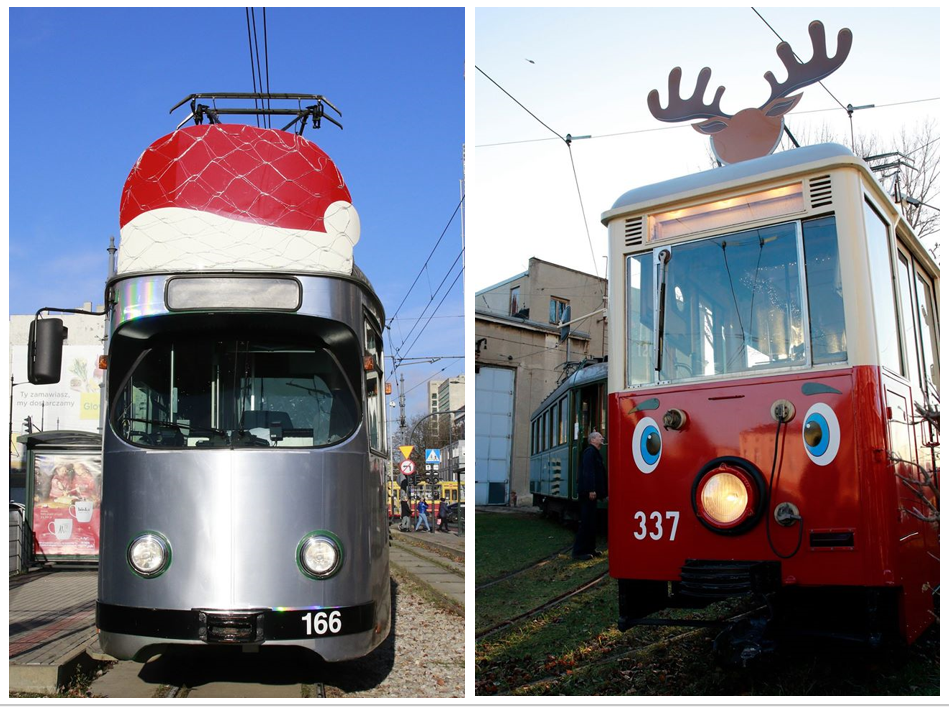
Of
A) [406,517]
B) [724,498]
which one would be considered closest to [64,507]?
[724,498]

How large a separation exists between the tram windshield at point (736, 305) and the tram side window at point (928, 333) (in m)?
1.42

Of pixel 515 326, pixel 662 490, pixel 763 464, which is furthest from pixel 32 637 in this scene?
pixel 515 326

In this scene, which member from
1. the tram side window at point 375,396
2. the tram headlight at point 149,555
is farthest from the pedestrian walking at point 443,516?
the tram headlight at point 149,555

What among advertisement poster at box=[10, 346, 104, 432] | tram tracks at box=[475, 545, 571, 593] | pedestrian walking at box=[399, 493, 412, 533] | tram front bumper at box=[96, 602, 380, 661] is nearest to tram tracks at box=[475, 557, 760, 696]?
tram tracks at box=[475, 545, 571, 593]

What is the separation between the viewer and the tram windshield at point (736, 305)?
209 inches

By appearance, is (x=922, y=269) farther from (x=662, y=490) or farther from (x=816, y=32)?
(x=662, y=490)

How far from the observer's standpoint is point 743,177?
5.62m

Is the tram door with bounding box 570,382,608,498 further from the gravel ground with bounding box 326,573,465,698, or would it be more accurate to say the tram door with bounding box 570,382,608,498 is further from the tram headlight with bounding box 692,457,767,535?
the tram headlight with bounding box 692,457,767,535

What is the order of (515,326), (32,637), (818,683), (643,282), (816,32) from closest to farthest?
1. (818,683)
2. (643,282)
3. (816,32)
4. (32,637)
5. (515,326)

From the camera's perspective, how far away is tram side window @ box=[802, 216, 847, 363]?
5.20 meters

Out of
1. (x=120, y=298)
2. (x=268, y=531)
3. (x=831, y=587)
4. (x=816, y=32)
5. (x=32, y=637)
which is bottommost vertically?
(x=32, y=637)

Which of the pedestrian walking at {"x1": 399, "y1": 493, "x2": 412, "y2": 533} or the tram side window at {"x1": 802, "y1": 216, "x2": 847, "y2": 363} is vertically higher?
the tram side window at {"x1": 802, "y1": 216, "x2": 847, "y2": 363}

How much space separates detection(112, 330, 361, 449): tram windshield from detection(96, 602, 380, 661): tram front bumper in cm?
95

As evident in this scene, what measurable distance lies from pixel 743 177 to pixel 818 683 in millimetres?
3010
